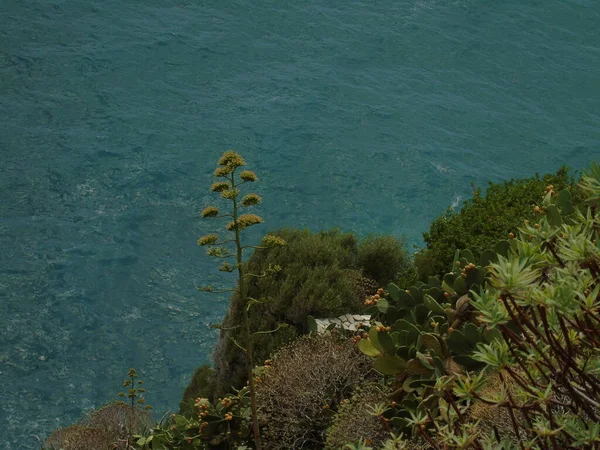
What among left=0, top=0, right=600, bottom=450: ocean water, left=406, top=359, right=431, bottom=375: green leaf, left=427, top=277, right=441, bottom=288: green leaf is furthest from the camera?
left=0, top=0, right=600, bottom=450: ocean water

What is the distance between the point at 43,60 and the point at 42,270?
7.48 m

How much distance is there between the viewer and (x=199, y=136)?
63.0 ft

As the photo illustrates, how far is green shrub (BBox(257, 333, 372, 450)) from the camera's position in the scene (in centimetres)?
692

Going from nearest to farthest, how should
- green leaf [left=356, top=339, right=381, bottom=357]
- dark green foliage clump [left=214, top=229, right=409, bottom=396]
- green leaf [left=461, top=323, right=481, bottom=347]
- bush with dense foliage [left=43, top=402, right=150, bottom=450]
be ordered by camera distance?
green leaf [left=461, top=323, right=481, bottom=347] → green leaf [left=356, top=339, right=381, bottom=357] → bush with dense foliage [left=43, top=402, right=150, bottom=450] → dark green foliage clump [left=214, top=229, right=409, bottom=396]

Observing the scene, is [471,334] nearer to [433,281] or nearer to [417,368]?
[417,368]

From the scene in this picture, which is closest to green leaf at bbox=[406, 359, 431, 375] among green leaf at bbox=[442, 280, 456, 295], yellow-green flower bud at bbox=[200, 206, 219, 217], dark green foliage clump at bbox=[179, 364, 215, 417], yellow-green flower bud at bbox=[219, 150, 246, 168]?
green leaf at bbox=[442, 280, 456, 295]

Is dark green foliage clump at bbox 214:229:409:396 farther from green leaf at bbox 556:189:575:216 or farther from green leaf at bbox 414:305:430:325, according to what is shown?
green leaf at bbox 556:189:575:216

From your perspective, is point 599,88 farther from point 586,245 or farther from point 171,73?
point 586,245

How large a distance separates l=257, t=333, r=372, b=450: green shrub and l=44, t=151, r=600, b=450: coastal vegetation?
1cm

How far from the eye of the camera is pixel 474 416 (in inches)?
175

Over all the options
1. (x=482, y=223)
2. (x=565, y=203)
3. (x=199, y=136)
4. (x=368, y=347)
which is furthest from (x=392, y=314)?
(x=199, y=136)

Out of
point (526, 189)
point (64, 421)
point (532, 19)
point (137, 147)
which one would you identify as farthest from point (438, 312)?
point (532, 19)

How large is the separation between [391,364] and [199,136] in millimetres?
13737

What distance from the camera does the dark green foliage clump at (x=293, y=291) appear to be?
388 inches
